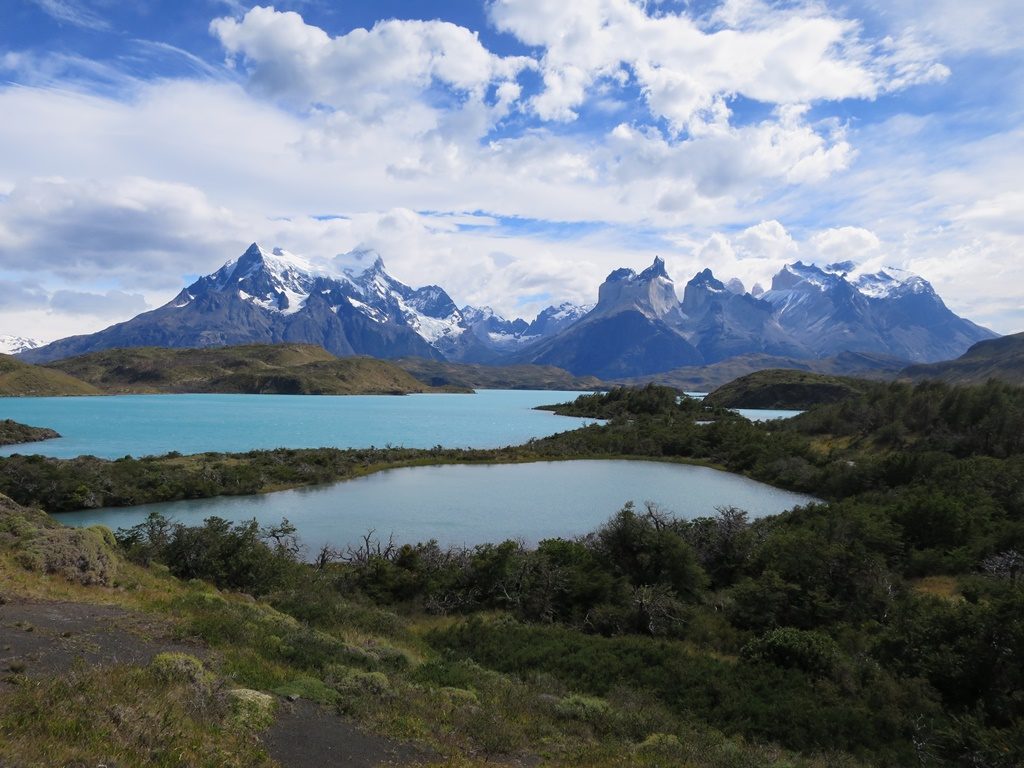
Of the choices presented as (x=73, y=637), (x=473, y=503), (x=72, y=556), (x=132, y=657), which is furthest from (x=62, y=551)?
(x=473, y=503)

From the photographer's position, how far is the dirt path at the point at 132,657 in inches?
425

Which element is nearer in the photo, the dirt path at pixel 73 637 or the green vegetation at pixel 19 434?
the dirt path at pixel 73 637

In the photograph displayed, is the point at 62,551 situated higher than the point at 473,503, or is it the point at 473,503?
the point at 62,551

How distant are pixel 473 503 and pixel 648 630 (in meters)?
36.9

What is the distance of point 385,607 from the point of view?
101 feet

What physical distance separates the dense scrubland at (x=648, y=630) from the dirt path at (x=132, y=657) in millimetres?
784

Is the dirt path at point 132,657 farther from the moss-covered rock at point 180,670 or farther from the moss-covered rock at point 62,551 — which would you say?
the moss-covered rock at point 62,551

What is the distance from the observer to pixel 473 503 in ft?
203

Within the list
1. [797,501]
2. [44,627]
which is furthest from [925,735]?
[797,501]

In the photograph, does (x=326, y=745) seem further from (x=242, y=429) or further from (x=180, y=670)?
(x=242, y=429)

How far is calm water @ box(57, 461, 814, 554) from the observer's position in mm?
50250

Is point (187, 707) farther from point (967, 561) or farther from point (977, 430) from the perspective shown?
point (977, 430)

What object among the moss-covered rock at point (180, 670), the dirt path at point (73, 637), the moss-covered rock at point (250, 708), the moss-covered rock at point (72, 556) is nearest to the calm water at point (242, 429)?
the moss-covered rock at point (72, 556)

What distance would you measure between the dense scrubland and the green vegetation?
84761 mm
